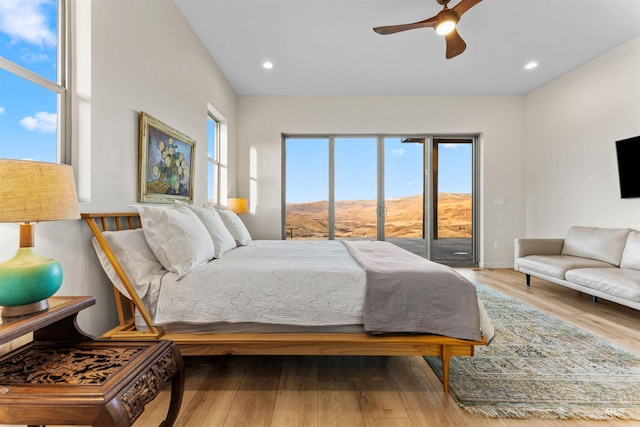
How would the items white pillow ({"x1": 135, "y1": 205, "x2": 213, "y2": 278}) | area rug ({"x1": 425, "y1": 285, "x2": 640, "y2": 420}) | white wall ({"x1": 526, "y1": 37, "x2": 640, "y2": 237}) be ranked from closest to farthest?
area rug ({"x1": 425, "y1": 285, "x2": 640, "y2": 420})
white pillow ({"x1": 135, "y1": 205, "x2": 213, "y2": 278})
white wall ({"x1": 526, "y1": 37, "x2": 640, "y2": 237})

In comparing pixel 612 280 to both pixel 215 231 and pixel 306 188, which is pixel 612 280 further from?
pixel 306 188

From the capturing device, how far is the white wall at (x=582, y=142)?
3.53m

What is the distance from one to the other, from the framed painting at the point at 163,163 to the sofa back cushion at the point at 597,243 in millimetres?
4740

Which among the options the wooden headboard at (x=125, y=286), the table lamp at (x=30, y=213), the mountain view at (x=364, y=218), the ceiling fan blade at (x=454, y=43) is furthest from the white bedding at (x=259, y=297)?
Result: the mountain view at (x=364, y=218)

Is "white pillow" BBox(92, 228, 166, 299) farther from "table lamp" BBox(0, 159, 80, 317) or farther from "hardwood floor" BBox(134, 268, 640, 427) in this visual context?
"hardwood floor" BBox(134, 268, 640, 427)

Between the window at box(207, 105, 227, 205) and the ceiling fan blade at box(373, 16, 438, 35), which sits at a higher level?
the ceiling fan blade at box(373, 16, 438, 35)

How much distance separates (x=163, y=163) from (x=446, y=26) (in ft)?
8.98

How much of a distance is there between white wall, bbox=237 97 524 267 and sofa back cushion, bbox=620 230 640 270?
6.34ft

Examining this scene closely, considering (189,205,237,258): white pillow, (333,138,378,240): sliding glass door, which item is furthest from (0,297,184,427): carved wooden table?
(333,138,378,240): sliding glass door

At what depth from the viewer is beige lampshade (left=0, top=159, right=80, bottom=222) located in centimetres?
89

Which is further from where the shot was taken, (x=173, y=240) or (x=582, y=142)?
(x=582, y=142)

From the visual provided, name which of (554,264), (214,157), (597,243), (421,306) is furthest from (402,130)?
(421,306)

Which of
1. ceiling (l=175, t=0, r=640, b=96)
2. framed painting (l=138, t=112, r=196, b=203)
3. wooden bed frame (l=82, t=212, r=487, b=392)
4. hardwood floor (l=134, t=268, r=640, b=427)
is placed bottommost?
hardwood floor (l=134, t=268, r=640, b=427)

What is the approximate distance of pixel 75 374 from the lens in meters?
0.99
